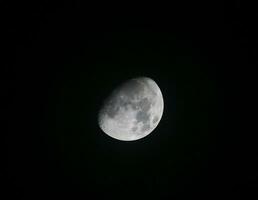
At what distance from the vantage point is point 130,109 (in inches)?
111

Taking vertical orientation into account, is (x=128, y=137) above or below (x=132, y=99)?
below

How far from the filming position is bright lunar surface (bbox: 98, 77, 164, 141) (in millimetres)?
2834

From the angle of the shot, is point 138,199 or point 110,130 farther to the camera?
point 138,199

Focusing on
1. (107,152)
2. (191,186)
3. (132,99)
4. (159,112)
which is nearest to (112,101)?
(132,99)

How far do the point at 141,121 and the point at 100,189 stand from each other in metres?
2.07

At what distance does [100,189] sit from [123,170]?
0.53m

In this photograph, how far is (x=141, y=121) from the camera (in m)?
2.92

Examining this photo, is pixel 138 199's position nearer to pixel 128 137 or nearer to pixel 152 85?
pixel 128 137

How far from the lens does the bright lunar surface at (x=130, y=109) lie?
2.83 m

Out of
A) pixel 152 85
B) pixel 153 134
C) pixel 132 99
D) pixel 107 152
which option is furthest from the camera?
pixel 153 134

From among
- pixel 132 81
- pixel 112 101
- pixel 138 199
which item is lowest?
pixel 138 199

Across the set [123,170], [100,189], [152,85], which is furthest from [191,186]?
[152,85]

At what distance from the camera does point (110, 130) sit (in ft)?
9.70

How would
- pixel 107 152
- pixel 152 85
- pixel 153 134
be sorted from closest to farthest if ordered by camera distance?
pixel 152 85 < pixel 107 152 < pixel 153 134
